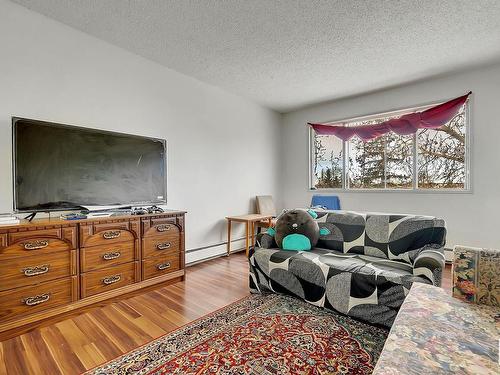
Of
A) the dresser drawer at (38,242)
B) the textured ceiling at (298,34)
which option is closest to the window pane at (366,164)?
the textured ceiling at (298,34)

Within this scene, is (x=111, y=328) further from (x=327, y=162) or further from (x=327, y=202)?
(x=327, y=162)

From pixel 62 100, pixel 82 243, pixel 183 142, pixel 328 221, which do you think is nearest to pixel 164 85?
pixel 183 142

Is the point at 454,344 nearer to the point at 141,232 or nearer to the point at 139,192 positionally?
the point at 141,232

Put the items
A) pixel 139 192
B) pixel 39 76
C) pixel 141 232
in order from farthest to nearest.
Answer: pixel 139 192 < pixel 141 232 < pixel 39 76

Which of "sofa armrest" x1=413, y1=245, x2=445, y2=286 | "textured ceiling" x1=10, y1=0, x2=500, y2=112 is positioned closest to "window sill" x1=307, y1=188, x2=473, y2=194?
"textured ceiling" x1=10, y1=0, x2=500, y2=112

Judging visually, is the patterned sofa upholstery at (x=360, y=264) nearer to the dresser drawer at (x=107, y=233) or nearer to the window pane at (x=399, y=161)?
the dresser drawer at (x=107, y=233)

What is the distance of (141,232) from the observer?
8.46 ft

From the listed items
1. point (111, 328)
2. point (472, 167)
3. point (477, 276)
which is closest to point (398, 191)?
point (472, 167)

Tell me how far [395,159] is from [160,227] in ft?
11.9

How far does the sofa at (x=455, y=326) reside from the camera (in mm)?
834

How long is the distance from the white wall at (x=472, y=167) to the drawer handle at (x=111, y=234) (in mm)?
3614

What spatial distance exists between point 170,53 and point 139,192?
1.63 m

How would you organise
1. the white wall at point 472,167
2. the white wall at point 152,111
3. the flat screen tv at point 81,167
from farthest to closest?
the white wall at point 472,167, the white wall at point 152,111, the flat screen tv at point 81,167

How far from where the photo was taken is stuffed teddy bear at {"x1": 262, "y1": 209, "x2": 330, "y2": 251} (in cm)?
262
